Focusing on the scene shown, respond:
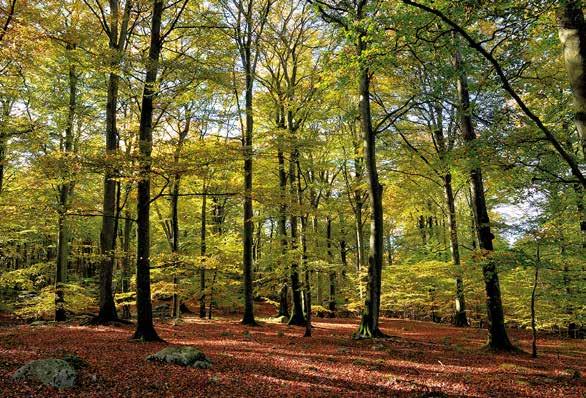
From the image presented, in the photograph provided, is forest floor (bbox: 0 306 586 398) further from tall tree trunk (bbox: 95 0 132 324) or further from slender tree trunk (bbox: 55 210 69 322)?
slender tree trunk (bbox: 55 210 69 322)

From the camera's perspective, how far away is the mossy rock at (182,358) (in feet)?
24.3

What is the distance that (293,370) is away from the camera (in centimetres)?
798

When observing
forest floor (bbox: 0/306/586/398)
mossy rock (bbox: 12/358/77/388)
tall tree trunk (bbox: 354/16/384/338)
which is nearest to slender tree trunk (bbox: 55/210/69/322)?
forest floor (bbox: 0/306/586/398)

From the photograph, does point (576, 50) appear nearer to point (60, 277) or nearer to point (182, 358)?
point (182, 358)

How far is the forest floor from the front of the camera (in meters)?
6.04

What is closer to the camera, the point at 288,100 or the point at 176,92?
the point at 176,92

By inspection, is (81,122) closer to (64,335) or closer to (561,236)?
(64,335)

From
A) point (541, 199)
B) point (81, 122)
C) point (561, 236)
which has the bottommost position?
point (561, 236)

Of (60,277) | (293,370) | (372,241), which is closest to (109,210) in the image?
(60,277)

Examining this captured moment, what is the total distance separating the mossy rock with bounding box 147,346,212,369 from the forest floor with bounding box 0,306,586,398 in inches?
8.1

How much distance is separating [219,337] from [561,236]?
10.4 metres

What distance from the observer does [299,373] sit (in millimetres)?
7734

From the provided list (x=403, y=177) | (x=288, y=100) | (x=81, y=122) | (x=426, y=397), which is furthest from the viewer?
(x=403, y=177)

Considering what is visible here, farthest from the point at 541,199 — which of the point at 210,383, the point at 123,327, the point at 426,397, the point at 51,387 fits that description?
the point at 123,327
